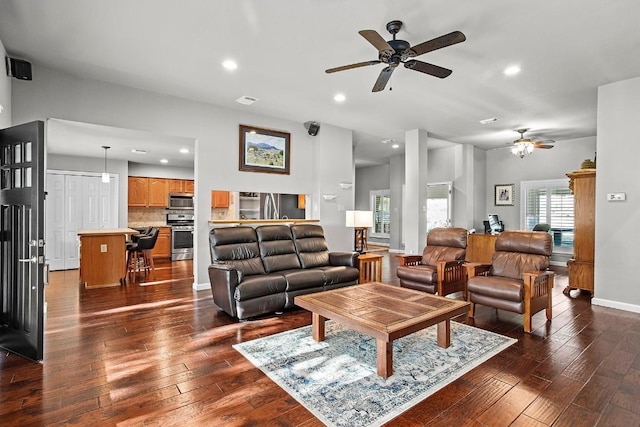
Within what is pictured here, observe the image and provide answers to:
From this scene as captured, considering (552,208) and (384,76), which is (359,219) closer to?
(384,76)

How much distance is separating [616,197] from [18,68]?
7295mm

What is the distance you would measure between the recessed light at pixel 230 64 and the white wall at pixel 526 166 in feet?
24.5

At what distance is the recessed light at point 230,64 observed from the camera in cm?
386

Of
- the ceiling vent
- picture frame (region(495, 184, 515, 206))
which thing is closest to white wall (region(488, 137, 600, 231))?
picture frame (region(495, 184, 515, 206))

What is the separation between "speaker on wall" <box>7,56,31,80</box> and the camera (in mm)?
3723

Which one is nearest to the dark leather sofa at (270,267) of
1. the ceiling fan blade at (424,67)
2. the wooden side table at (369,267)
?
the wooden side table at (369,267)

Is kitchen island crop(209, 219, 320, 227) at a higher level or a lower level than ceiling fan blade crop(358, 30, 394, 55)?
lower

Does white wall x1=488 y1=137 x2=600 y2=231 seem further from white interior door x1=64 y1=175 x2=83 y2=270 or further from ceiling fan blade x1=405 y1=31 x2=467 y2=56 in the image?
A: white interior door x1=64 y1=175 x2=83 y2=270

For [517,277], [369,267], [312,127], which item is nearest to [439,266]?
[517,277]

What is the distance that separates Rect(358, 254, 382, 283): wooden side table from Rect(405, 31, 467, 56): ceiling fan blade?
280 centimetres

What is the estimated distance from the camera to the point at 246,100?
5.14 meters

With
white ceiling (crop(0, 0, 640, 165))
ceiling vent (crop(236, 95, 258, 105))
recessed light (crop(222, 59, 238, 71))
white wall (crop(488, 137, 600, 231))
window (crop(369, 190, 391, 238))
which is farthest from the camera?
window (crop(369, 190, 391, 238))

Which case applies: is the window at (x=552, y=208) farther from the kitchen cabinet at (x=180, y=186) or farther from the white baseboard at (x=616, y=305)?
the kitchen cabinet at (x=180, y=186)

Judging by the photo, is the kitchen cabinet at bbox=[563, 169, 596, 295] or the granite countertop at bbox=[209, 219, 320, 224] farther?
the granite countertop at bbox=[209, 219, 320, 224]
